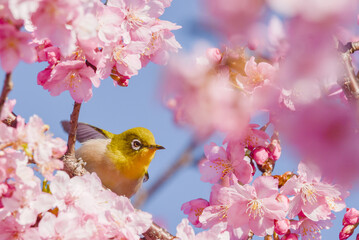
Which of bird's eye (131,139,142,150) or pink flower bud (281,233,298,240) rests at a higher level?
pink flower bud (281,233,298,240)

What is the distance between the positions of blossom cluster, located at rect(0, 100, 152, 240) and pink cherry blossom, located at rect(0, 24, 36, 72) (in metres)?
0.26

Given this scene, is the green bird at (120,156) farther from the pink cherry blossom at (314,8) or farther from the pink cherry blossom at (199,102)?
the pink cherry blossom at (314,8)

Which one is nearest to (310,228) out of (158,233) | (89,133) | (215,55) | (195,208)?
(195,208)

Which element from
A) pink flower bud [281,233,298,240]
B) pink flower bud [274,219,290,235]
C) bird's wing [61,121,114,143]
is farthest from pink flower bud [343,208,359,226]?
bird's wing [61,121,114,143]

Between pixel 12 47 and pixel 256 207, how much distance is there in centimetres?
158

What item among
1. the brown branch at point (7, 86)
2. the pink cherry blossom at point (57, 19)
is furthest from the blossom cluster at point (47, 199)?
the pink cherry blossom at point (57, 19)

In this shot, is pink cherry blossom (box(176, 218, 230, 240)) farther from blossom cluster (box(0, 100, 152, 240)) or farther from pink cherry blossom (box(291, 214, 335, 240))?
pink cherry blossom (box(291, 214, 335, 240))

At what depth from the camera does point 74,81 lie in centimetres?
258

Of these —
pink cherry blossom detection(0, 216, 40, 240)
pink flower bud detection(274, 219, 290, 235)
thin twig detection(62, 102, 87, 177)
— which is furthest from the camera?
thin twig detection(62, 102, 87, 177)

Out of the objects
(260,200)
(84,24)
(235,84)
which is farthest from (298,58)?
(260,200)

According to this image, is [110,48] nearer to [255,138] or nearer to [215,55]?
[215,55]

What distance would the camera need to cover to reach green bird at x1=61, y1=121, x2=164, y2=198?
12.7ft

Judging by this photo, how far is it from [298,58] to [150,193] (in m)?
0.65

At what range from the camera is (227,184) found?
107 inches
